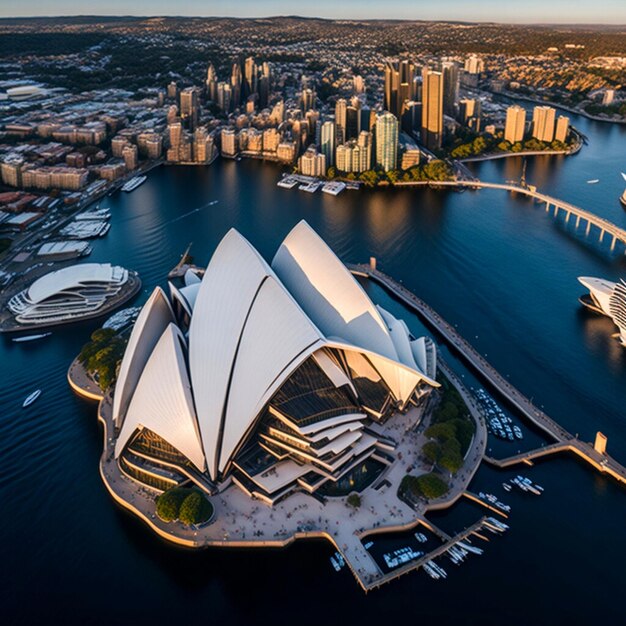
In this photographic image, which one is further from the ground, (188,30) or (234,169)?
(188,30)

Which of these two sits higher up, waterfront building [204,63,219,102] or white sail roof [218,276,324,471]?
waterfront building [204,63,219,102]

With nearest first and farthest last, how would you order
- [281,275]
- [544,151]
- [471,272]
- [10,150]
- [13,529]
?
1. [13,529]
2. [281,275]
3. [471,272]
4. [10,150]
5. [544,151]

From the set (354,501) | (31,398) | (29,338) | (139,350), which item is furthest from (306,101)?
(354,501)

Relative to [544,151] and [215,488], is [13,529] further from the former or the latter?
[544,151]

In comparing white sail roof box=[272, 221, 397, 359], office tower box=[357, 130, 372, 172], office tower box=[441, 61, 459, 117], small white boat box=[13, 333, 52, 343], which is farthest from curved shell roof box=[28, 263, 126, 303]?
office tower box=[441, 61, 459, 117]

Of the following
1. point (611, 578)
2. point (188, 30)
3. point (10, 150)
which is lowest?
point (611, 578)

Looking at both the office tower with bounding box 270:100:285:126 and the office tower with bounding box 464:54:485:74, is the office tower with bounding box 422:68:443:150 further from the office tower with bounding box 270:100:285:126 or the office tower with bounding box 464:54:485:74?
the office tower with bounding box 464:54:485:74

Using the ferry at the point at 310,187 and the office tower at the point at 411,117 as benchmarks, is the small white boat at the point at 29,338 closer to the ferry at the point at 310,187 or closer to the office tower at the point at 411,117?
the ferry at the point at 310,187

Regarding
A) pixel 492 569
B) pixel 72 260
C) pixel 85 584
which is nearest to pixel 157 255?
pixel 72 260
